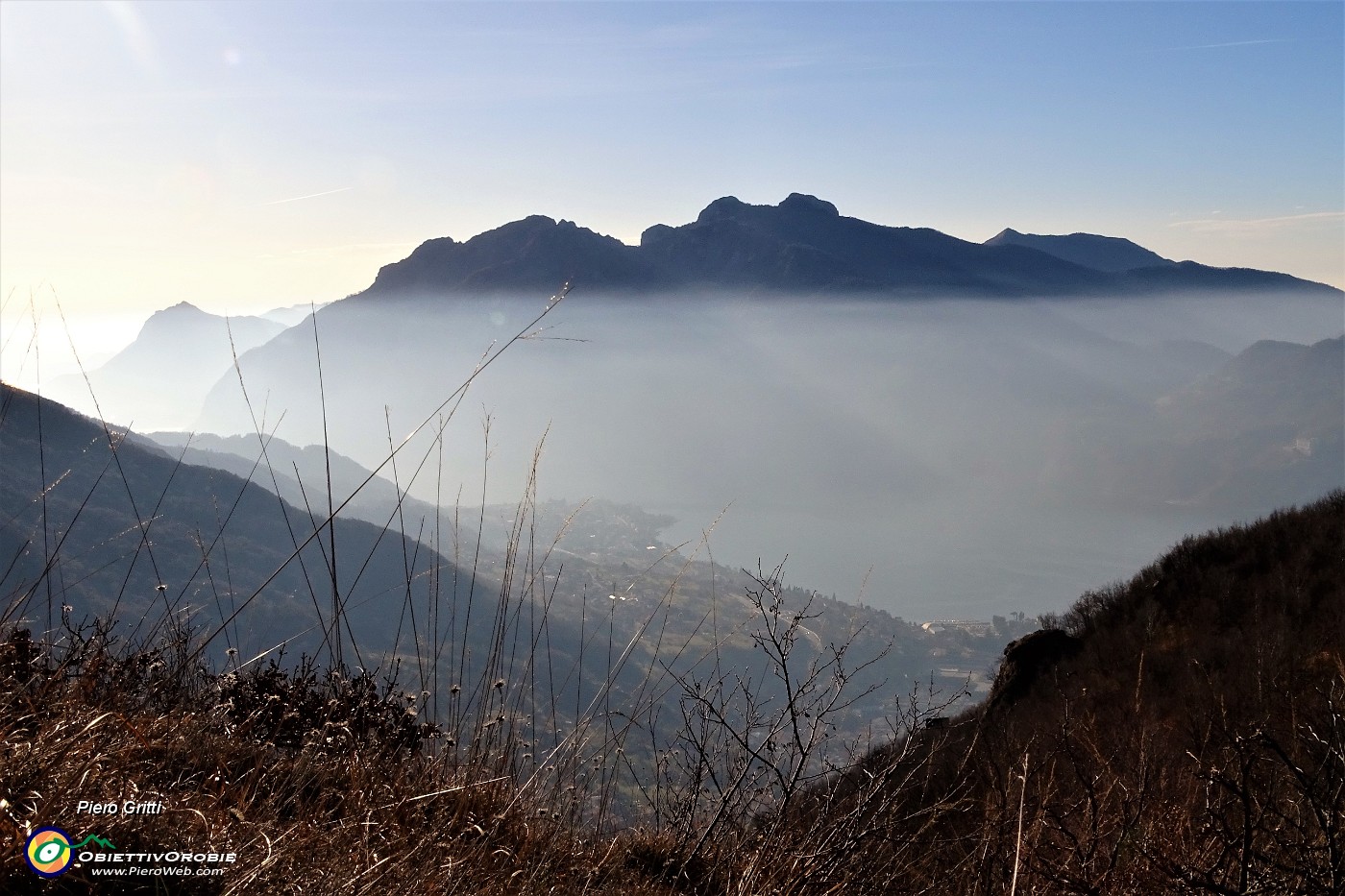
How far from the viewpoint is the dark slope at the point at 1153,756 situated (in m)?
2.05

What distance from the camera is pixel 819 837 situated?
7.70 feet

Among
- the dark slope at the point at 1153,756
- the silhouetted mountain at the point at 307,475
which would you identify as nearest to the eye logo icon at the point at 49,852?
the silhouetted mountain at the point at 307,475

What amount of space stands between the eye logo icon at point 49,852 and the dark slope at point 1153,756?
163 centimetres

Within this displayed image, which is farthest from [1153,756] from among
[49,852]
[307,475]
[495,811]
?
[307,475]

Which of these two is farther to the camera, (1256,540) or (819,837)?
(1256,540)

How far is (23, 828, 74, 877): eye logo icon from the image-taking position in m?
1.24

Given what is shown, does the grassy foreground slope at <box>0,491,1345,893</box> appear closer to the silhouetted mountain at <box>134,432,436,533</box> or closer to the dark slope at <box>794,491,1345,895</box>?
the dark slope at <box>794,491,1345,895</box>

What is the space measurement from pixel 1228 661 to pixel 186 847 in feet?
32.3

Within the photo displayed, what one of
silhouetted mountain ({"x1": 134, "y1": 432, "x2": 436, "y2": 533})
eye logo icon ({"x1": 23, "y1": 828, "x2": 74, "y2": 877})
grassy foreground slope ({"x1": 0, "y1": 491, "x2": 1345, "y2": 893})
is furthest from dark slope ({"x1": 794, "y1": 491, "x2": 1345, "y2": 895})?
silhouetted mountain ({"x1": 134, "y1": 432, "x2": 436, "y2": 533})

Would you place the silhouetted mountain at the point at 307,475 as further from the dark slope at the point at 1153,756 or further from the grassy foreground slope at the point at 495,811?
the dark slope at the point at 1153,756

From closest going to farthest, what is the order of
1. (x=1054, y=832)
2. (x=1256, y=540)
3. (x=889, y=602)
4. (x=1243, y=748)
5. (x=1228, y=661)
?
(x=1243, y=748) → (x=1054, y=832) → (x=1228, y=661) → (x=1256, y=540) → (x=889, y=602)

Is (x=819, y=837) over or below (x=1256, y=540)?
over

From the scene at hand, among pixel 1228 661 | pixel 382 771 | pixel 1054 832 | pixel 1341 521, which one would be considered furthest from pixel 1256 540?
pixel 382 771

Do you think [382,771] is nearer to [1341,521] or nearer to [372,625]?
[1341,521]
